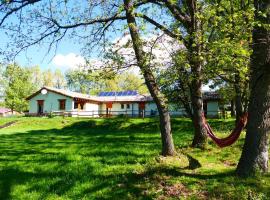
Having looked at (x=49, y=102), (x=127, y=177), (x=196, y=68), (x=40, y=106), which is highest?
(x=49, y=102)

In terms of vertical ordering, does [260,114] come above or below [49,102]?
below

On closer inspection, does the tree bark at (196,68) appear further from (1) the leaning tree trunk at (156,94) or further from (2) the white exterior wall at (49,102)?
(2) the white exterior wall at (49,102)

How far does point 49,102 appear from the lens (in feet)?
217

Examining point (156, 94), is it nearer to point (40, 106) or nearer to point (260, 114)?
point (260, 114)

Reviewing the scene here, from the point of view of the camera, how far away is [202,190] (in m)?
9.60

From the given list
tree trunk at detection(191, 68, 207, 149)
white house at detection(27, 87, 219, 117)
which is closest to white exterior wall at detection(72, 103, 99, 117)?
white house at detection(27, 87, 219, 117)

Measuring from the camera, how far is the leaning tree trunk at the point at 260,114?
10.1 metres

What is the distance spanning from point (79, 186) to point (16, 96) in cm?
7560

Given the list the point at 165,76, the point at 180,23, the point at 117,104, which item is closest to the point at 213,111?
the point at 117,104

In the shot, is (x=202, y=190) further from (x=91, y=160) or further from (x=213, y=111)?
(x=213, y=111)

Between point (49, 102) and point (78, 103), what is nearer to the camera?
point (78, 103)

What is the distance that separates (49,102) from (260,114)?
59105 millimetres

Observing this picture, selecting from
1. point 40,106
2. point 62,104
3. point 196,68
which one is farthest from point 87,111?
point 196,68

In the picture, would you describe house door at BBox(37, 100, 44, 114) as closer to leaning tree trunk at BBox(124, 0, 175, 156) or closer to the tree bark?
the tree bark
